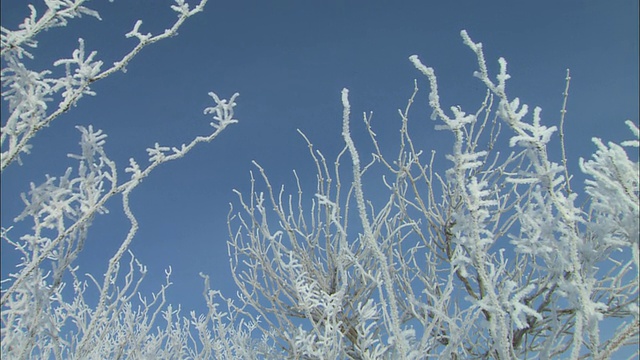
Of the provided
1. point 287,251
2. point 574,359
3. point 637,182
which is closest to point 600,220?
point 637,182

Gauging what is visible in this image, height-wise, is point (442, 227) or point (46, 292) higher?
point (442, 227)

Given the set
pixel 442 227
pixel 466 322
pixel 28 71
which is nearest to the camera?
pixel 28 71

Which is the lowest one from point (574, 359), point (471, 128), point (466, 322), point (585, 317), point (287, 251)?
point (574, 359)

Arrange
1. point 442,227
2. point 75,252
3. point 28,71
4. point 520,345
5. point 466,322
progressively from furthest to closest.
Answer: point 442,227 < point 520,345 < point 466,322 < point 75,252 < point 28,71

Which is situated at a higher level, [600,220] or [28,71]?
[28,71]

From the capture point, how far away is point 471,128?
16.1 feet

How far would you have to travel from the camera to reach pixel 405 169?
4.71m

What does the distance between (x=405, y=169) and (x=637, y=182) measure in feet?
8.47

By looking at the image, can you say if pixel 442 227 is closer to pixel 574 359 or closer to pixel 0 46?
pixel 574 359

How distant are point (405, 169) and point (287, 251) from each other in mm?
1503

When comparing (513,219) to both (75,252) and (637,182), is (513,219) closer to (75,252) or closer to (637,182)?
(637,182)

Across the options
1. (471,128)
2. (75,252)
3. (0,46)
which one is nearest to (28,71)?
(0,46)

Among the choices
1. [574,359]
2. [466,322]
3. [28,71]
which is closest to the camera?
[574,359]

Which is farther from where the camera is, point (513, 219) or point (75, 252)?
point (513, 219)
